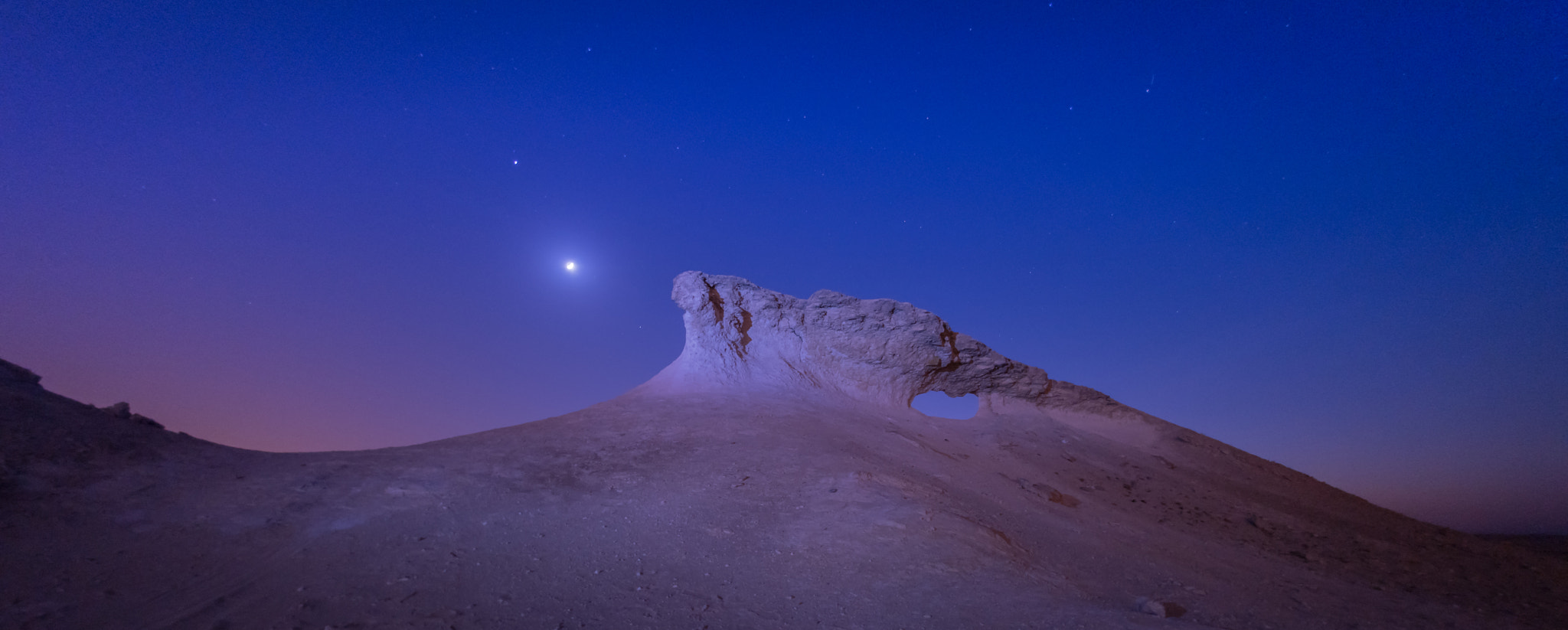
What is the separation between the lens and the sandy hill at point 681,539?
613 cm

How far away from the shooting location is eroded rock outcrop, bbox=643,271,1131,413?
21.5 metres

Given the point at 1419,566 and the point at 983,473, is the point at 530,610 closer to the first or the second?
the point at 983,473

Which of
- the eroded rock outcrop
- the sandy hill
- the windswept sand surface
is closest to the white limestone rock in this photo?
the eroded rock outcrop

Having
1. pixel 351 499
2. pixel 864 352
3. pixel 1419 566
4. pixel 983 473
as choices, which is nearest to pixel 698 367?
pixel 864 352

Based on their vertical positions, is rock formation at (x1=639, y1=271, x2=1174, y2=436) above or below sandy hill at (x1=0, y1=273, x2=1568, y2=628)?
above

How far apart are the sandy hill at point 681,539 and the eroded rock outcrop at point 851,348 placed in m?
4.65

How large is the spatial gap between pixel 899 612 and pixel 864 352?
1630 centimetres

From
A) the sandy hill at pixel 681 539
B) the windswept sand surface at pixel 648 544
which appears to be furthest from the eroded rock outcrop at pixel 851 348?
the windswept sand surface at pixel 648 544

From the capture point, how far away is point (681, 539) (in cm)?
865

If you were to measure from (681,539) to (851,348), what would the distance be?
592 inches

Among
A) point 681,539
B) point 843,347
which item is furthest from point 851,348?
point 681,539

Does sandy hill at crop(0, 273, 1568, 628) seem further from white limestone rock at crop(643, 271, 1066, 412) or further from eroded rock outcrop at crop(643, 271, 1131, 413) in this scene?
eroded rock outcrop at crop(643, 271, 1131, 413)

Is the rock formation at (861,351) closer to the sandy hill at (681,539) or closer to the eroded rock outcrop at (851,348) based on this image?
the eroded rock outcrop at (851,348)

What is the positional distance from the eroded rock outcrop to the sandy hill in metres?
4.65
